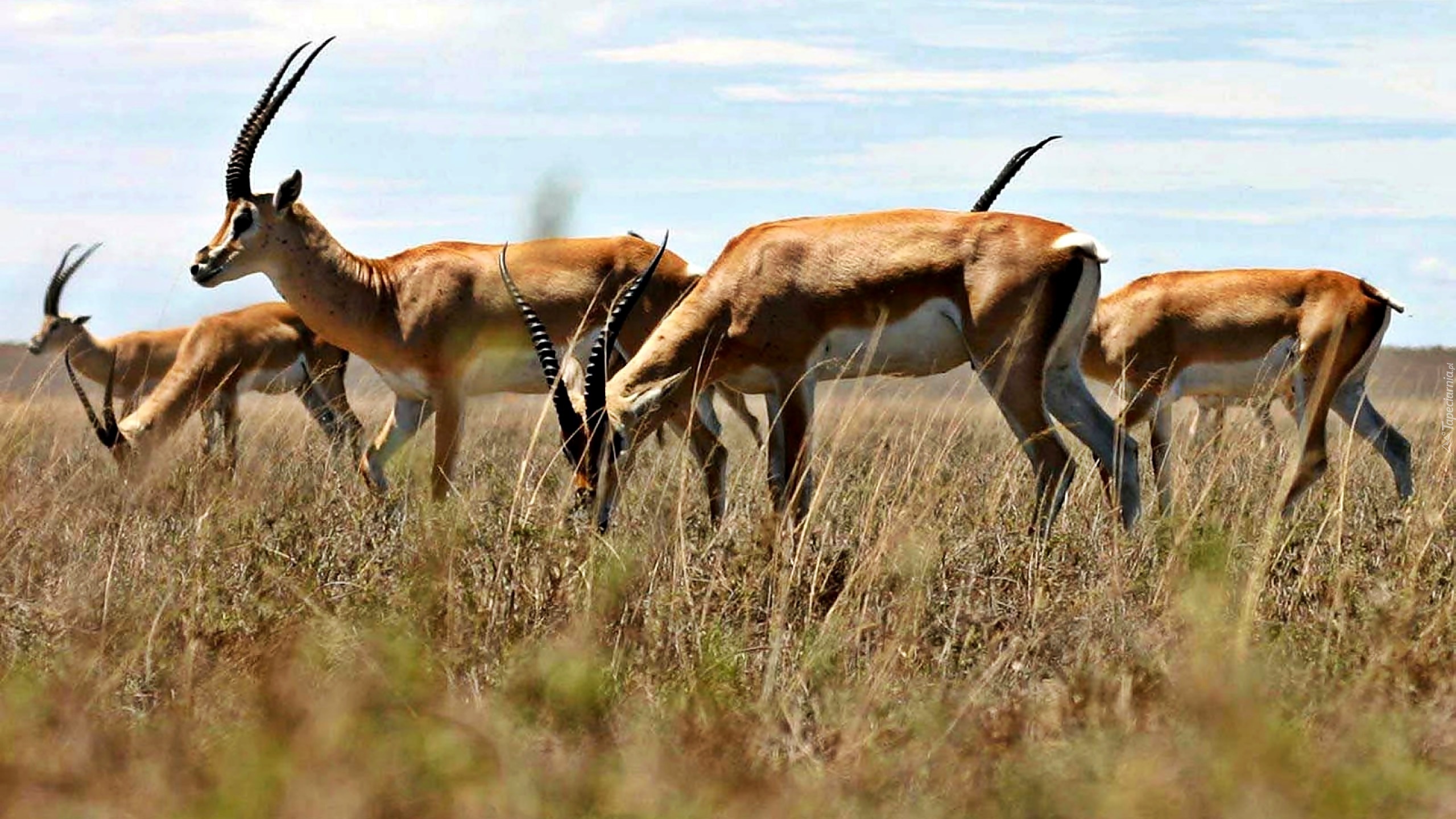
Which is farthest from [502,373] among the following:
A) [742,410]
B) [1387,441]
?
[1387,441]

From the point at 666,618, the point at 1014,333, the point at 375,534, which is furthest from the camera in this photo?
the point at 1014,333

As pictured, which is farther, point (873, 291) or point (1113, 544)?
point (873, 291)

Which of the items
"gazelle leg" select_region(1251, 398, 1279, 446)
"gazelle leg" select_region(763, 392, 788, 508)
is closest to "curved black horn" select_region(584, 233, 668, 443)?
"gazelle leg" select_region(763, 392, 788, 508)

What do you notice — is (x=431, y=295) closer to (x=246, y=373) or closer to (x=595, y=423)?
(x=595, y=423)

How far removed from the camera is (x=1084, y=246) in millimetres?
8867

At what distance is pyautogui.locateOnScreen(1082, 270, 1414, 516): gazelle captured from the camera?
12.9m

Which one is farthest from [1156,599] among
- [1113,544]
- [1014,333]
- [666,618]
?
[1014,333]

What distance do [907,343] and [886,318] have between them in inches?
7.0

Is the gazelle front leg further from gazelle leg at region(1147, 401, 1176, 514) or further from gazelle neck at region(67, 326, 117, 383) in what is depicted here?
gazelle neck at region(67, 326, 117, 383)

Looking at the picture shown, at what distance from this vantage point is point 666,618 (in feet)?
19.1

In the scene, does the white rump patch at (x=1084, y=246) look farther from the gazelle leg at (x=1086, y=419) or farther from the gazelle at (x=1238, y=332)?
the gazelle at (x=1238, y=332)

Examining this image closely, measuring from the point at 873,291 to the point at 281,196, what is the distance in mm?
4465

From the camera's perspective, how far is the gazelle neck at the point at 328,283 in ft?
38.3

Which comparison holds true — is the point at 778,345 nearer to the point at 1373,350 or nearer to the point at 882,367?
the point at 882,367
